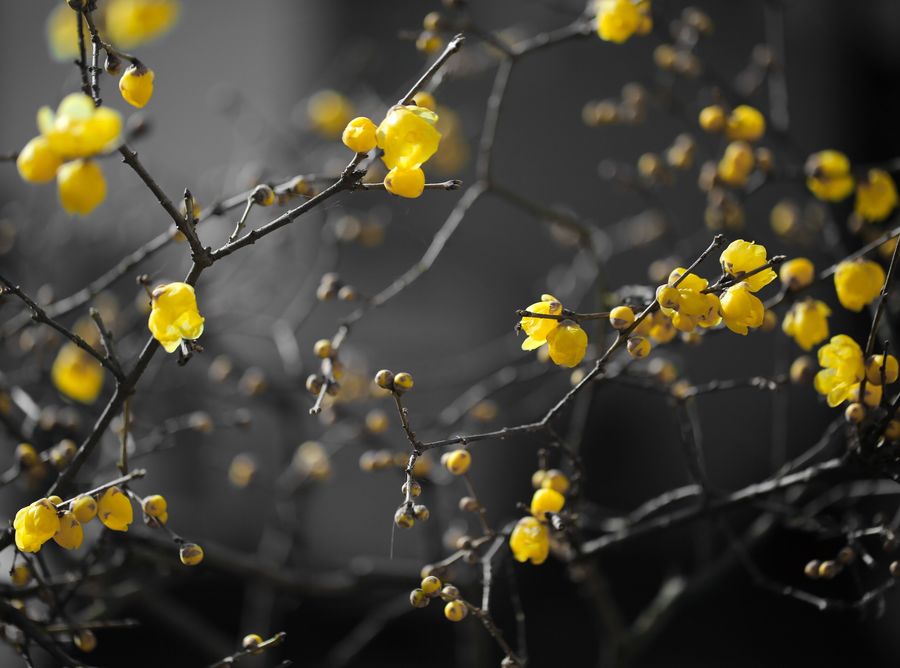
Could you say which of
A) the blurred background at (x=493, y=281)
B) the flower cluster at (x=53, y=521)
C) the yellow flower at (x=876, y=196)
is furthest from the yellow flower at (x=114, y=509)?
the blurred background at (x=493, y=281)

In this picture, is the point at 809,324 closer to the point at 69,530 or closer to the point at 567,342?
the point at 567,342

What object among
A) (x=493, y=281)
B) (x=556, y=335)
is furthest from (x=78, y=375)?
(x=493, y=281)

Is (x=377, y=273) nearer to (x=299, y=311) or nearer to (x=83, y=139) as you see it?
(x=299, y=311)

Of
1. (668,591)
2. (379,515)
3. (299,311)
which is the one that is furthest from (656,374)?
(379,515)

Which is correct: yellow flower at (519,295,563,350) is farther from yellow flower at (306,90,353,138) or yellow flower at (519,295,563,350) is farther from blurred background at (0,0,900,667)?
blurred background at (0,0,900,667)

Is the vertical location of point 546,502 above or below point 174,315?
below

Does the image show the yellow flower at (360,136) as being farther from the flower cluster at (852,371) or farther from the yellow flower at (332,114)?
the yellow flower at (332,114)
